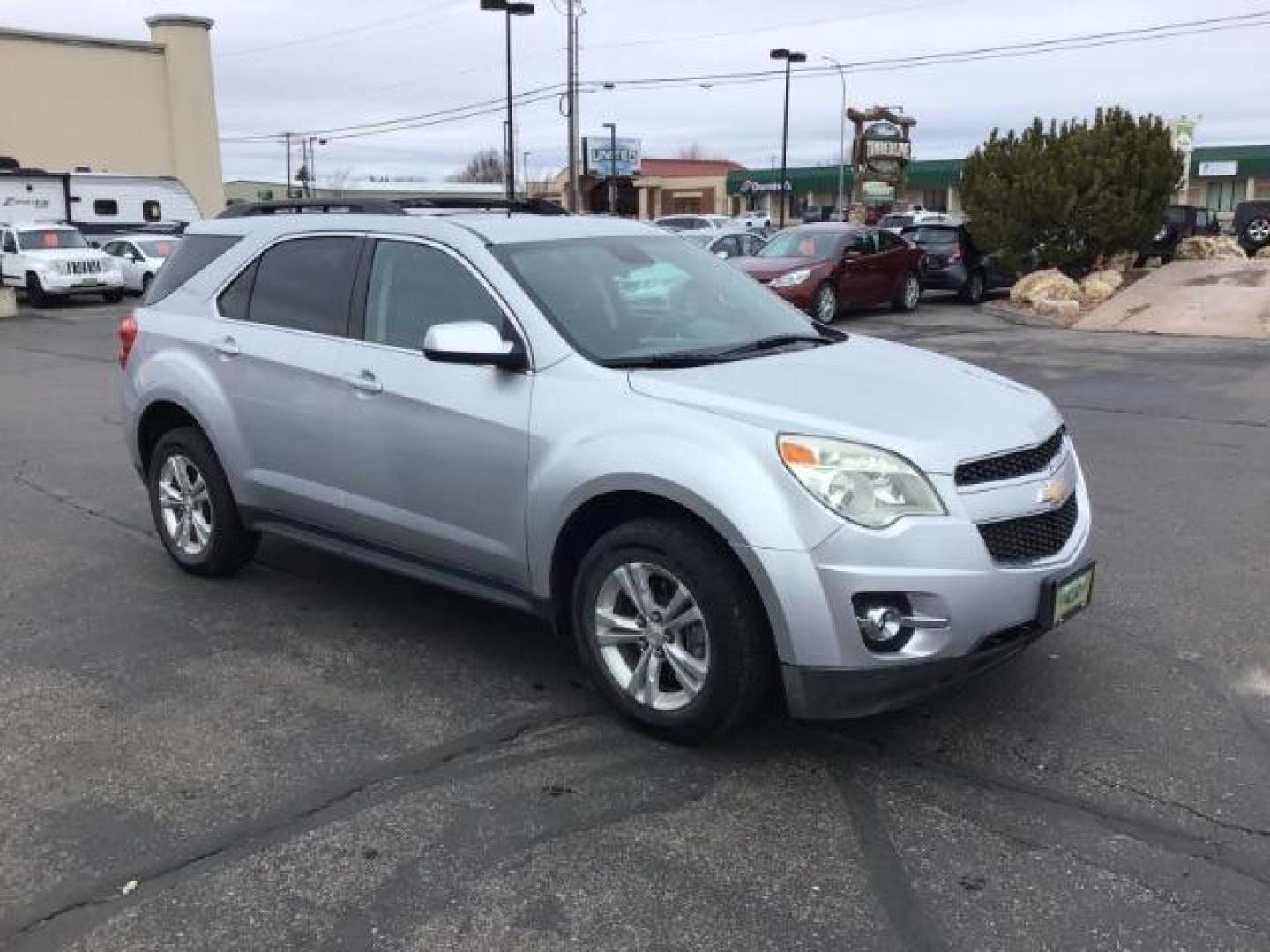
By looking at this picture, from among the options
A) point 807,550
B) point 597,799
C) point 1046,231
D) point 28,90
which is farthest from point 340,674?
point 28,90

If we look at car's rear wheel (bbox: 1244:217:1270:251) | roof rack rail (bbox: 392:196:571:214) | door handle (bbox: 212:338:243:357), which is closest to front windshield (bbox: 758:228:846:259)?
roof rack rail (bbox: 392:196:571:214)

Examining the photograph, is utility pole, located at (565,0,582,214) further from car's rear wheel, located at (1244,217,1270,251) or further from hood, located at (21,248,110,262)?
car's rear wheel, located at (1244,217,1270,251)

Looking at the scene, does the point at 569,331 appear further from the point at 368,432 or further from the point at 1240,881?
the point at 1240,881

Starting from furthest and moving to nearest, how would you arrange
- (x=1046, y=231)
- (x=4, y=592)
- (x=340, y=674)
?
(x=1046, y=231) < (x=4, y=592) < (x=340, y=674)

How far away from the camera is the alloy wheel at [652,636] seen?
12.6ft

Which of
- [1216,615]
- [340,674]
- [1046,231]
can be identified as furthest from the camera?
[1046,231]

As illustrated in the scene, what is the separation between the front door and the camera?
4.26 meters

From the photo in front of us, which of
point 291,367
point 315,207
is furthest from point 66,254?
point 291,367

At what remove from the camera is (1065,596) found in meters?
3.84

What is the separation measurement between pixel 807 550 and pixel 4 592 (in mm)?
4170

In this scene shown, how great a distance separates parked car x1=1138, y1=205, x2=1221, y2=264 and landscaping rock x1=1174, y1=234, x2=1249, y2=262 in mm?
593

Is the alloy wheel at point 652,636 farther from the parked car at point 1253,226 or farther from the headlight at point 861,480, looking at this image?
the parked car at point 1253,226

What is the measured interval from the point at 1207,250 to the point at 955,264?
5839 millimetres

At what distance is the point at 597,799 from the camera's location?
3629 mm
